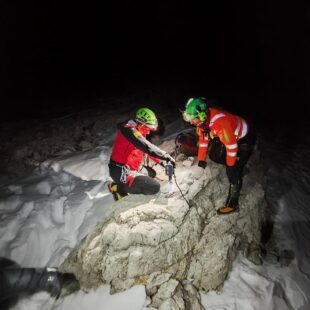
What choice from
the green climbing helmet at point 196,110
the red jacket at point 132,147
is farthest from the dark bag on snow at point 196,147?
the red jacket at point 132,147

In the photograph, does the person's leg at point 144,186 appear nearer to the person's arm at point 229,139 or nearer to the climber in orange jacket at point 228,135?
the climber in orange jacket at point 228,135

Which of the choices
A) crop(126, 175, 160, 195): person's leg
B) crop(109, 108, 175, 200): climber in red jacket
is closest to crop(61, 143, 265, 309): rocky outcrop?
crop(126, 175, 160, 195): person's leg

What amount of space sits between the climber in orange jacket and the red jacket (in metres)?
0.83

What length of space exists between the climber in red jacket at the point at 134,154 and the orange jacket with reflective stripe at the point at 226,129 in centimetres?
90

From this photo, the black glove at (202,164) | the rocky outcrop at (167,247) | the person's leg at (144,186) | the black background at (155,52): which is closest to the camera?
the rocky outcrop at (167,247)

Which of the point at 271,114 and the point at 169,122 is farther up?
the point at 169,122

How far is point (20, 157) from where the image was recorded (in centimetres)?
852

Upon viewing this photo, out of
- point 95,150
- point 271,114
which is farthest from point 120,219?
point 271,114

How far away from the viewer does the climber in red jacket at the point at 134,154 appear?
4809 mm

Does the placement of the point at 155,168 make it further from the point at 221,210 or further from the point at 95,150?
the point at 95,150

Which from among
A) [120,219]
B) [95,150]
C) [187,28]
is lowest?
[95,150]

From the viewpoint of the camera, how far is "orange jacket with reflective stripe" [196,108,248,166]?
4.64 metres

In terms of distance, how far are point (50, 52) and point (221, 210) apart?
23.3 meters

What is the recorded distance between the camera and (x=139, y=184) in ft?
16.2
